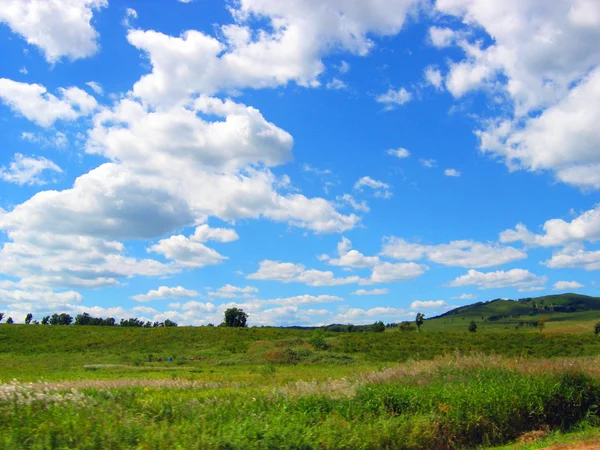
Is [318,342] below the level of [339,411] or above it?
above

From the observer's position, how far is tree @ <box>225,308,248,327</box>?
105m

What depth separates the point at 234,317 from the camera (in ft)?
346

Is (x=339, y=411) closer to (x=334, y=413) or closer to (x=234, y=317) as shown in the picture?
(x=334, y=413)

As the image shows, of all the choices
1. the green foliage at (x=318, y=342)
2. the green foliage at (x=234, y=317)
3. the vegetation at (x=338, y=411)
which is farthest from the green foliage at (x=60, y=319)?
the vegetation at (x=338, y=411)

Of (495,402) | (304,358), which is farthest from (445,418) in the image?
(304,358)

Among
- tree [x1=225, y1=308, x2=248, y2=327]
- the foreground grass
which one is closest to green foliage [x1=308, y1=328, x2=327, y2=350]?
the foreground grass

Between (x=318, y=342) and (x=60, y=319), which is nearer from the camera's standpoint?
(x=318, y=342)

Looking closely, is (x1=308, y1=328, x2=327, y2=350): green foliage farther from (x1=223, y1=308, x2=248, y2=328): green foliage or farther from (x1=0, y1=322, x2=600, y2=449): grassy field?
(x1=223, y1=308, x2=248, y2=328): green foliage

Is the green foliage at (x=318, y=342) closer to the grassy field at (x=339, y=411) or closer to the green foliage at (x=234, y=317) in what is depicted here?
the grassy field at (x=339, y=411)

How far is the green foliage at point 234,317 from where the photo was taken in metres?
105

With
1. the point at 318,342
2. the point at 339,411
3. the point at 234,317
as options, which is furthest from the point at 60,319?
the point at 339,411

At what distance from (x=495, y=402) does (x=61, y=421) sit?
29.6 feet

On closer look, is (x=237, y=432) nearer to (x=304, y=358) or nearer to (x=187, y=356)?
(x=304, y=358)

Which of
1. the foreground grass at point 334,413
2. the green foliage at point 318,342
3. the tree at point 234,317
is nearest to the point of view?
the foreground grass at point 334,413
